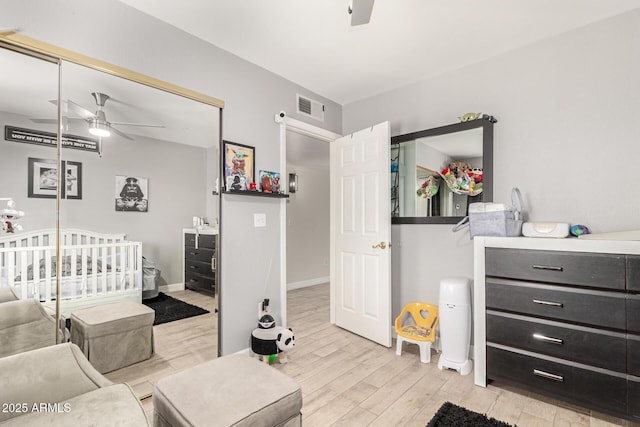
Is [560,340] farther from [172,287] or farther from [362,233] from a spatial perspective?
[172,287]

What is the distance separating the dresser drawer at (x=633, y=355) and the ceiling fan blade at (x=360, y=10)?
214 cm

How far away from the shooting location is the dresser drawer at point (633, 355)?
1594mm

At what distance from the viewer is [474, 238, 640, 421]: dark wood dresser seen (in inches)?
64.2

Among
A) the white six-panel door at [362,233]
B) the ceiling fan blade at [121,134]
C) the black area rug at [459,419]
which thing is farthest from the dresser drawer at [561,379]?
the ceiling fan blade at [121,134]

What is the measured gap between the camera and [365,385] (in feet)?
6.88

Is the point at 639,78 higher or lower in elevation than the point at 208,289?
higher

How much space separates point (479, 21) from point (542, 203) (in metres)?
1.34

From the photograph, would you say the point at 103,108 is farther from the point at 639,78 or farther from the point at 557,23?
the point at 639,78

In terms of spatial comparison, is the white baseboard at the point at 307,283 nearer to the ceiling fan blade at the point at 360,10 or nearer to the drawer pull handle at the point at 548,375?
the drawer pull handle at the point at 548,375

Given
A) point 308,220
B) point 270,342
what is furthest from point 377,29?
point 308,220

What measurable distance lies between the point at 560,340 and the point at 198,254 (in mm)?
2399

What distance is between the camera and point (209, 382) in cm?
132

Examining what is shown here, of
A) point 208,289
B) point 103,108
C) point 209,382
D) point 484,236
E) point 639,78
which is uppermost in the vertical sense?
point 639,78

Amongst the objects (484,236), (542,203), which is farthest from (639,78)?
(484,236)
